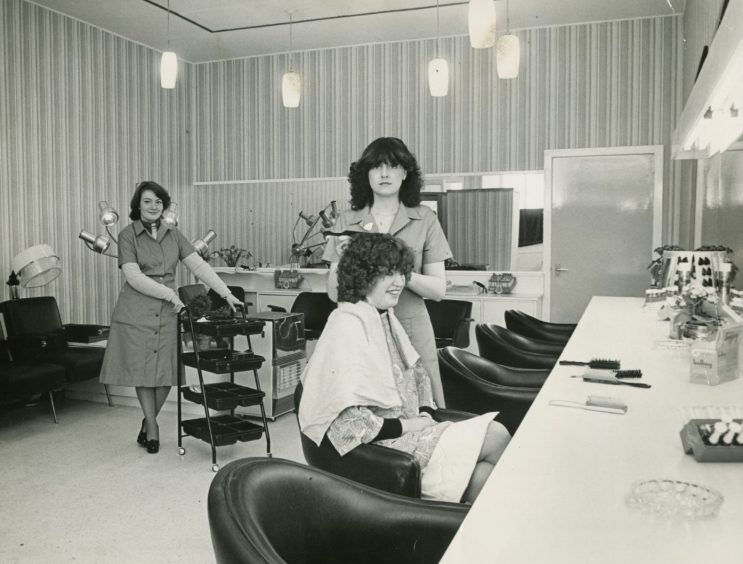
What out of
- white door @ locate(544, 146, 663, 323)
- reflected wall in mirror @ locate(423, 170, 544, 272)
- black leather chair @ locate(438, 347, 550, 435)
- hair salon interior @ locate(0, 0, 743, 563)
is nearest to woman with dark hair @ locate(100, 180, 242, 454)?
hair salon interior @ locate(0, 0, 743, 563)

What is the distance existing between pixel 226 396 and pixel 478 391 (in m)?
1.80

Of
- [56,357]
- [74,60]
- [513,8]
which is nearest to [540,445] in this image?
[56,357]

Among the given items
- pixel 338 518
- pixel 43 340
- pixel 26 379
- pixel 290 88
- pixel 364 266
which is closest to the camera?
pixel 338 518

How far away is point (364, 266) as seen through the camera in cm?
226

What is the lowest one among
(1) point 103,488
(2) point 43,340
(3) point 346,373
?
(1) point 103,488

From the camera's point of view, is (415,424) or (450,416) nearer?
(415,424)

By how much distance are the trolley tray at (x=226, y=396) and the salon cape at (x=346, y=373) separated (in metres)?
1.84

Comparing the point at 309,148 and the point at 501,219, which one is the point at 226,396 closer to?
the point at 501,219

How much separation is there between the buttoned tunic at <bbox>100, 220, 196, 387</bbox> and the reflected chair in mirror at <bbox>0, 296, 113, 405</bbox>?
96cm

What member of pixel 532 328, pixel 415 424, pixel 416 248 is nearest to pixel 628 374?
pixel 415 424

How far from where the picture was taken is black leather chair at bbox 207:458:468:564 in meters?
1.35

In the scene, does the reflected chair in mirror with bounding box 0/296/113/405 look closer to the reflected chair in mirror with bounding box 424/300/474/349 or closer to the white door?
the reflected chair in mirror with bounding box 424/300/474/349

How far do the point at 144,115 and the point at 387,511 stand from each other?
6.61m

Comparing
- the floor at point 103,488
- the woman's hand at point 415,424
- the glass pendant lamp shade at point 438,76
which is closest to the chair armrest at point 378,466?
the woman's hand at point 415,424
